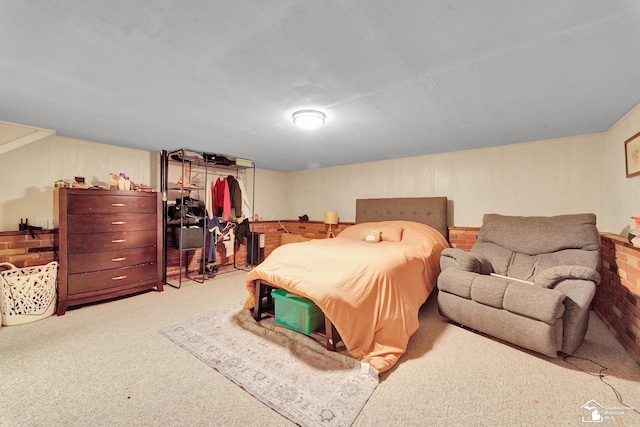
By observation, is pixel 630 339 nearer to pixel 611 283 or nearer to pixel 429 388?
pixel 611 283

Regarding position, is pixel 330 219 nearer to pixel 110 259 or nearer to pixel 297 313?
pixel 297 313

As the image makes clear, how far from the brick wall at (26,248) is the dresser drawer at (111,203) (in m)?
0.53

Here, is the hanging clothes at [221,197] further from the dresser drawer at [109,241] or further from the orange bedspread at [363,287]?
the orange bedspread at [363,287]

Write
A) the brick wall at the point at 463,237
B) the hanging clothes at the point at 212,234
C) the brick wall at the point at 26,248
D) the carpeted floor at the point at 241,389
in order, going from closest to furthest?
the carpeted floor at the point at 241,389 → the brick wall at the point at 26,248 → the brick wall at the point at 463,237 → the hanging clothes at the point at 212,234

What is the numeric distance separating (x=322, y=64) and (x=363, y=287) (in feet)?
5.47

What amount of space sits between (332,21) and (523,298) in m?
2.38

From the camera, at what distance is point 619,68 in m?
1.65

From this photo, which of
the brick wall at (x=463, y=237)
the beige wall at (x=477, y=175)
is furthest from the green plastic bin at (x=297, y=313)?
the beige wall at (x=477, y=175)

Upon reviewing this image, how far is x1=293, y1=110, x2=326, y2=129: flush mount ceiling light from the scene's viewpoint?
243cm

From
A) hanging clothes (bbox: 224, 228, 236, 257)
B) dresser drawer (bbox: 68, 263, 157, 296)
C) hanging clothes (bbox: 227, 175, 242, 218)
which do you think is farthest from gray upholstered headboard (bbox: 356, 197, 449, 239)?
dresser drawer (bbox: 68, 263, 157, 296)

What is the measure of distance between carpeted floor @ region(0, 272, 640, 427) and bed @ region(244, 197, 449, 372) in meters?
0.22

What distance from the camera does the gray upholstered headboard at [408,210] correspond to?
3.96m

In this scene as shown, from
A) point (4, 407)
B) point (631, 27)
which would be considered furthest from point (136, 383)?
point (631, 27)

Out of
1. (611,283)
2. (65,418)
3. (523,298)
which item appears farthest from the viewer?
(611,283)
